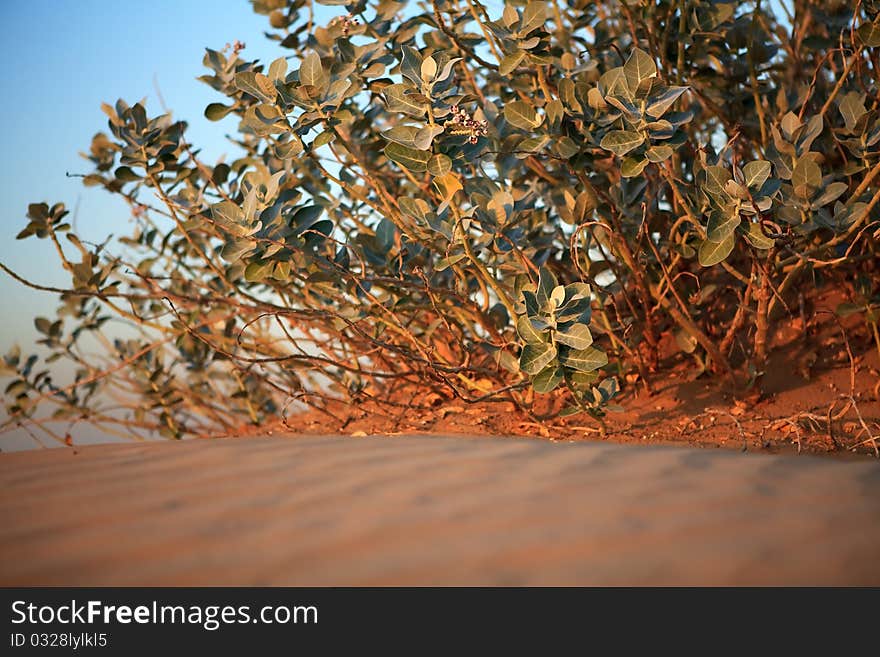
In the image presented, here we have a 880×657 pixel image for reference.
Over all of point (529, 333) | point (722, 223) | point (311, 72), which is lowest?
point (529, 333)

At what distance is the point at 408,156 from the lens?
6.98ft

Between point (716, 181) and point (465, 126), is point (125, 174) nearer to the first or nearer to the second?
point (465, 126)

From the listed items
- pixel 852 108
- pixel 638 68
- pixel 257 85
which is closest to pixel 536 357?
pixel 638 68

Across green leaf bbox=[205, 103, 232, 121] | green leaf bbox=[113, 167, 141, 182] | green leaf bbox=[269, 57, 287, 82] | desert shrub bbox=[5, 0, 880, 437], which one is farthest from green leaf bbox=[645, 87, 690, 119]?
green leaf bbox=[113, 167, 141, 182]

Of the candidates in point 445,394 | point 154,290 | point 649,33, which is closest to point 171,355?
point 154,290

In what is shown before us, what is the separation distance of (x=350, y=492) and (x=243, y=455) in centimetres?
49

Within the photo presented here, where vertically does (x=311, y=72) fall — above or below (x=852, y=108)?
above

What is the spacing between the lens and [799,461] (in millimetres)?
1926

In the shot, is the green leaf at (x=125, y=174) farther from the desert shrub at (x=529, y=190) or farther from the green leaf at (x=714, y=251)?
the green leaf at (x=714, y=251)

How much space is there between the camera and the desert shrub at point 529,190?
2121 mm

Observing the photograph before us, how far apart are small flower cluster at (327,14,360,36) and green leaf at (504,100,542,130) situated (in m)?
0.64

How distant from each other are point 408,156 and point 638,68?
0.62 meters
